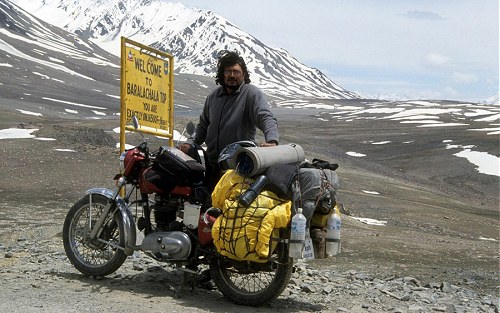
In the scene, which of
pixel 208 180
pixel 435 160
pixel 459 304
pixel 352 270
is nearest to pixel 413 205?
pixel 352 270

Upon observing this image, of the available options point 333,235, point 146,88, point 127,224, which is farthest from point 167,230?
point 146,88

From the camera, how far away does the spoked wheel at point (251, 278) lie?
691cm

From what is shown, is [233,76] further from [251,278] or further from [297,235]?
[251,278]

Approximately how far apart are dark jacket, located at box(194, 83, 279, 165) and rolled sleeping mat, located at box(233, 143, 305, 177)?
0.50 m

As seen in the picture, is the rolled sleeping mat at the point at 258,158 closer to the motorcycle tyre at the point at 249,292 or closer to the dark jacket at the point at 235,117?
the dark jacket at the point at 235,117

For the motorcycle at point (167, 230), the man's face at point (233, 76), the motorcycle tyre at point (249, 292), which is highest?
the man's face at point (233, 76)

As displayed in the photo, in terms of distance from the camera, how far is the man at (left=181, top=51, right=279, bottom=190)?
24.5ft

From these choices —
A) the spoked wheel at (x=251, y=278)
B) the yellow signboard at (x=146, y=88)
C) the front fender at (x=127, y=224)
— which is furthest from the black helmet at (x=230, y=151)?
the yellow signboard at (x=146, y=88)

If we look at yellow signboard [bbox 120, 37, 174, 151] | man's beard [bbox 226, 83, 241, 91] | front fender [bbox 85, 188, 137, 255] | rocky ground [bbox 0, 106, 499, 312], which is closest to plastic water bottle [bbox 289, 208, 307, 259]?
rocky ground [bbox 0, 106, 499, 312]

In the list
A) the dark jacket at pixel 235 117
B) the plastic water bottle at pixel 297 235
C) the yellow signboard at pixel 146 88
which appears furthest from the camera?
the yellow signboard at pixel 146 88

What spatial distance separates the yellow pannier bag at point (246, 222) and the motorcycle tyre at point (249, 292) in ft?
1.11

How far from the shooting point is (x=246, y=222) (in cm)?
665

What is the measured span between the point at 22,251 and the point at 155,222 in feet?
9.86

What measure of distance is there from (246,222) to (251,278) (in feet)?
2.93
